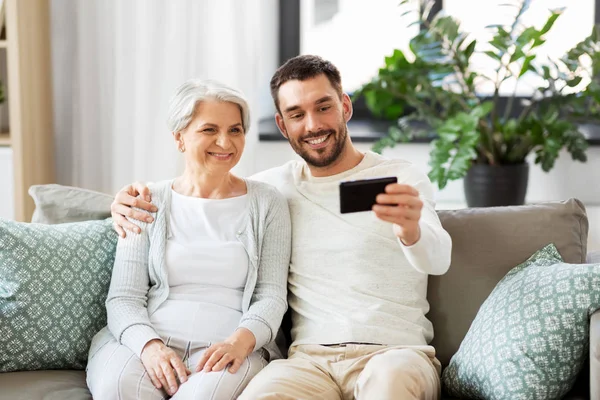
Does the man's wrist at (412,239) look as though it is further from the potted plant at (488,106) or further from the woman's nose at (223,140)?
the potted plant at (488,106)

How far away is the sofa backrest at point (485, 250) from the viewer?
2.06 metres

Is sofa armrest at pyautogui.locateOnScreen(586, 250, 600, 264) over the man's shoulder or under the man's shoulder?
under

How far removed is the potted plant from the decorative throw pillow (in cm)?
99

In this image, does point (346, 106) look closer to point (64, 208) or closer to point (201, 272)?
point (201, 272)

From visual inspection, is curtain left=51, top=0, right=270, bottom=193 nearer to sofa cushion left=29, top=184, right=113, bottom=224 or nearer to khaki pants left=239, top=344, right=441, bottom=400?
sofa cushion left=29, top=184, right=113, bottom=224

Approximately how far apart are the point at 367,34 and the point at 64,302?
1992mm

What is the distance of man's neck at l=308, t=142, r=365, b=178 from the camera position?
6.89ft

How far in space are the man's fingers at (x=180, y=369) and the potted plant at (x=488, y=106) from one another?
1300mm

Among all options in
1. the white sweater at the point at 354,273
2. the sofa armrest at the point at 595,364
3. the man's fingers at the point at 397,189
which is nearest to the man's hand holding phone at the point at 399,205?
the man's fingers at the point at 397,189

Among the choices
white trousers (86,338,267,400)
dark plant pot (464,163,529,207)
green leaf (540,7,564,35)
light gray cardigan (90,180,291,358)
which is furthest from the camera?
dark plant pot (464,163,529,207)

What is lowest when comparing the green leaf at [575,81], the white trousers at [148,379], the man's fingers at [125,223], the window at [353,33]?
the white trousers at [148,379]

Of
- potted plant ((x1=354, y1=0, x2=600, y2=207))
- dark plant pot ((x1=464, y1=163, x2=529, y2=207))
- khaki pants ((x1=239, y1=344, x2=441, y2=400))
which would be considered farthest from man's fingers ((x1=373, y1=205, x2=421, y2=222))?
dark plant pot ((x1=464, y1=163, x2=529, y2=207))

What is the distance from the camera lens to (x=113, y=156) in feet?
10.9

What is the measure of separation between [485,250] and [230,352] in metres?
0.70
